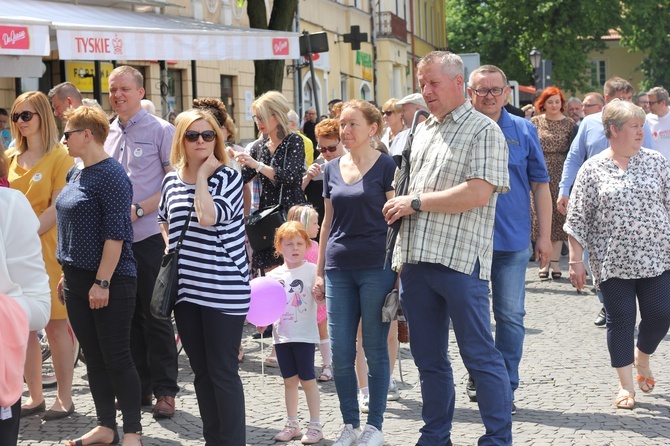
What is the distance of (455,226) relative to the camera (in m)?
5.73

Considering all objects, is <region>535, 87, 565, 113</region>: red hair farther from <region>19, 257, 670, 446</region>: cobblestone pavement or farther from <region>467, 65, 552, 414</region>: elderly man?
<region>467, 65, 552, 414</region>: elderly man

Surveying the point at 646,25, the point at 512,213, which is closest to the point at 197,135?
the point at 512,213

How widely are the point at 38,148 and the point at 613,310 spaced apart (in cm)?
379

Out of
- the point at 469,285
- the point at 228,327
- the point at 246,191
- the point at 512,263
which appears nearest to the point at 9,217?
→ the point at 228,327

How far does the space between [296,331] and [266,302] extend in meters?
0.31

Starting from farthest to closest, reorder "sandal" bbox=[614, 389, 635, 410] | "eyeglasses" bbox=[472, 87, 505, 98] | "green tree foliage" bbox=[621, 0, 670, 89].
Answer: "green tree foliage" bbox=[621, 0, 670, 89]
"sandal" bbox=[614, 389, 635, 410]
"eyeglasses" bbox=[472, 87, 505, 98]

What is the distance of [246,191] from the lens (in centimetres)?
916

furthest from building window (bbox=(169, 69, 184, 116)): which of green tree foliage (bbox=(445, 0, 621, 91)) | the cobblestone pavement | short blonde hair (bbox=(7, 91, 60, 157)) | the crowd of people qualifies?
green tree foliage (bbox=(445, 0, 621, 91))

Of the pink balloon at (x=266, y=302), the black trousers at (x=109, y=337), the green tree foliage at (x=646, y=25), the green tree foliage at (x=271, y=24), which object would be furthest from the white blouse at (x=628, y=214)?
the green tree foliage at (x=646, y=25)

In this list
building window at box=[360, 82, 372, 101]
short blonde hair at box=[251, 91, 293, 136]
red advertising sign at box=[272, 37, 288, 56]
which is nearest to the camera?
short blonde hair at box=[251, 91, 293, 136]

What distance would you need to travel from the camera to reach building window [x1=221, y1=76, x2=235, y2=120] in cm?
2803

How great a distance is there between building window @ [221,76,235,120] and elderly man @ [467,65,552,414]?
70.0 ft

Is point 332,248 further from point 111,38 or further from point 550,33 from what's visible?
point 550,33

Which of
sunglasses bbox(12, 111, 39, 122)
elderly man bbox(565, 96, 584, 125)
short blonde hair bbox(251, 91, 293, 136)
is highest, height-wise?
elderly man bbox(565, 96, 584, 125)
